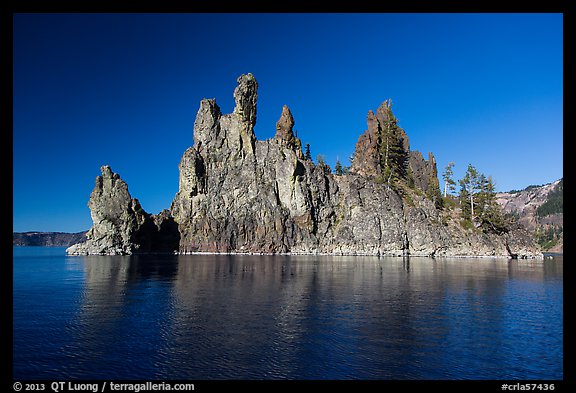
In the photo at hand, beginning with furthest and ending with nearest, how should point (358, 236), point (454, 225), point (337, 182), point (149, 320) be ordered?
point (337, 182) → point (358, 236) → point (454, 225) → point (149, 320)

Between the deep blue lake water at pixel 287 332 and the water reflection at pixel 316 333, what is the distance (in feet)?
0.35

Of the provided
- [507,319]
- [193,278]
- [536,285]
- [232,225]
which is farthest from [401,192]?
[507,319]

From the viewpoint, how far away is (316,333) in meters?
32.0

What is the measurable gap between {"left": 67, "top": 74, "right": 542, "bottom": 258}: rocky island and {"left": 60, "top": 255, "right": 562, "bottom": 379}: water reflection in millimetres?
105091

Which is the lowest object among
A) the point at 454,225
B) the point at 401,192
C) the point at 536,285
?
the point at 536,285

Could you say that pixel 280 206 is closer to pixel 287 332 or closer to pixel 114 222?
pixel 114 222

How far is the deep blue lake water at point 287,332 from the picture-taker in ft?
79.7

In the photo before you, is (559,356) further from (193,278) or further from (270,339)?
(193,278)

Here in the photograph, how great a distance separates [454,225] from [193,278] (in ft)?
412

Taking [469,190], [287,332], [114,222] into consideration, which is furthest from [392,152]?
[287,332]

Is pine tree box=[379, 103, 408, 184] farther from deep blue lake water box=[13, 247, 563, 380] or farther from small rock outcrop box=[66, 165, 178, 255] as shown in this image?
deep blue lake water box=[13, 247, 563, 380]

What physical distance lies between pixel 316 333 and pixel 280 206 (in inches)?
5773

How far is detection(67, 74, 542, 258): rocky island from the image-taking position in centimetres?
15575
